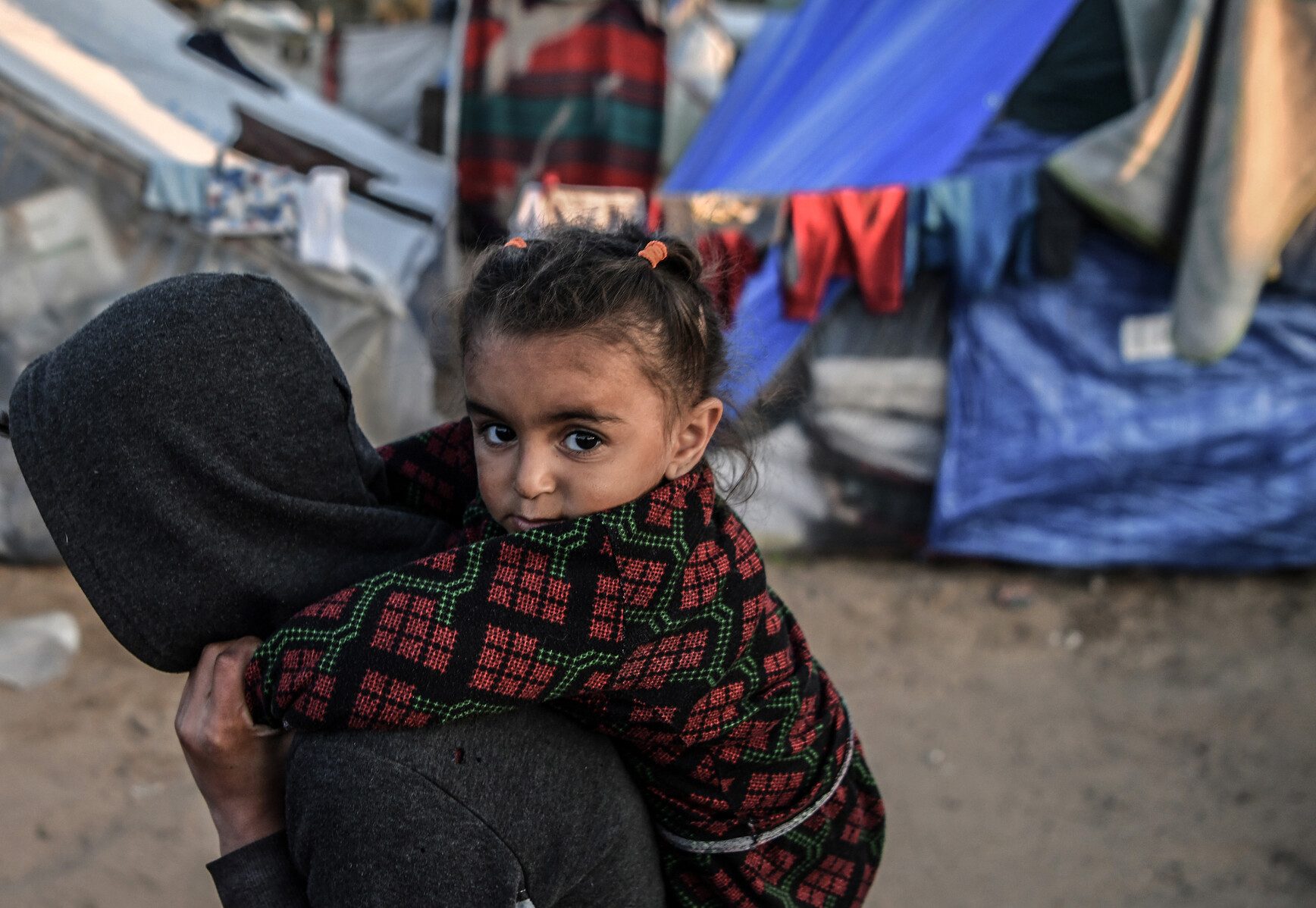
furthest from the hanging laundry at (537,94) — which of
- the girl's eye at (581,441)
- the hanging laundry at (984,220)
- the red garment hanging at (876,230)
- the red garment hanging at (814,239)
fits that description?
the girl's eye at (581,441)

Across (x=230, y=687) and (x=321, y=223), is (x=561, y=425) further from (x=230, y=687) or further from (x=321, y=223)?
(x=321, y=223)

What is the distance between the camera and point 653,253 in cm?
119

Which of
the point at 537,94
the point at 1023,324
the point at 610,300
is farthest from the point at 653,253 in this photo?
the point at 537,94

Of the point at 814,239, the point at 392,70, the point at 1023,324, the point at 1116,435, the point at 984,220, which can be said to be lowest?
the point at 1116,435

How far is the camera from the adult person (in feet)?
3.00

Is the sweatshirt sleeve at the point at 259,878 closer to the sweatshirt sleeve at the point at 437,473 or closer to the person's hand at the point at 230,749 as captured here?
the person's hand at the point at 230,749

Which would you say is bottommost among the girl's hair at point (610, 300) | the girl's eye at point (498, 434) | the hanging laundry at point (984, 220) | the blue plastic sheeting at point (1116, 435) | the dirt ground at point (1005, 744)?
the dirt ground at point (1005, 744)

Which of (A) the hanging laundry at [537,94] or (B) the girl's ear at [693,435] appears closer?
(B) the girl's ear at [693,435]

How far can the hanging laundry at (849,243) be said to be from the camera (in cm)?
→ 407

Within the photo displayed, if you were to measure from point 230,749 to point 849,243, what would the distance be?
3.56 m

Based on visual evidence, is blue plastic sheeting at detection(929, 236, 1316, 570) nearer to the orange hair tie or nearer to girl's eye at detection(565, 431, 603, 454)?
the orange hair tie

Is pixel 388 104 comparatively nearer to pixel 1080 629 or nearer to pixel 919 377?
pixel 919 377

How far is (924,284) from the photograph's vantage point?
436cm

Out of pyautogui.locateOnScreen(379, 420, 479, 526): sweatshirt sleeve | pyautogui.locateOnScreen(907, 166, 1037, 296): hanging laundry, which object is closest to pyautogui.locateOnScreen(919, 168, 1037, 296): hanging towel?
pyautogui.locateOnScreen(907, 166, 1037, 296): hanging laundry
